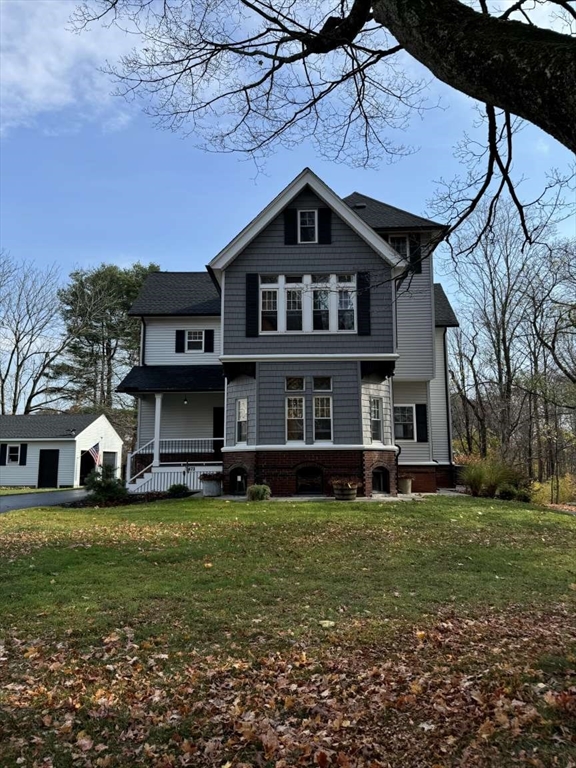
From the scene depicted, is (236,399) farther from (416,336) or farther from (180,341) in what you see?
(416,336)

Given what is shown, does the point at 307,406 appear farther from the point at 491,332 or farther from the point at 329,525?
the point at 491,332

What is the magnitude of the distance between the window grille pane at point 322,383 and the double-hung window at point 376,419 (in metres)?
1.45

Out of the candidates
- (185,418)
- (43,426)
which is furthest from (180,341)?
(43,426)

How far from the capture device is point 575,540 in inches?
433

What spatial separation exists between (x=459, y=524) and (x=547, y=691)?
8.44 meters

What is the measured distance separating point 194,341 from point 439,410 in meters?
10.7

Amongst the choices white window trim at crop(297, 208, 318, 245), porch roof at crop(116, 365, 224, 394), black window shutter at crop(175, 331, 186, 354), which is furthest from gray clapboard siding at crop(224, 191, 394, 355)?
black window shutter at crop(175, 331, 186, 354)

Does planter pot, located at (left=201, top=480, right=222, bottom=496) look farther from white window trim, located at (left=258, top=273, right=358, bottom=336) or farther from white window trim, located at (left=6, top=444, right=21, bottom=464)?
white window trim, located at (left=6, top=444, right=21, bottom=464)

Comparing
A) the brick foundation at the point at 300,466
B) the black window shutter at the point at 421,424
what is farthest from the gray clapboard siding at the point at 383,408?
the black window shutter at the point at 421,424

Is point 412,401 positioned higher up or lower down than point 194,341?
lower down

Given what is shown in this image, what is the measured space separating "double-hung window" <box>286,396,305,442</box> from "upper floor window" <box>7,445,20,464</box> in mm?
19392

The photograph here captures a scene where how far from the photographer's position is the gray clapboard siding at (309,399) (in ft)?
55.9

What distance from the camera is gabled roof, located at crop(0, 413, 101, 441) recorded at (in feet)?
97.9

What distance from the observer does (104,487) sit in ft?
58.2
